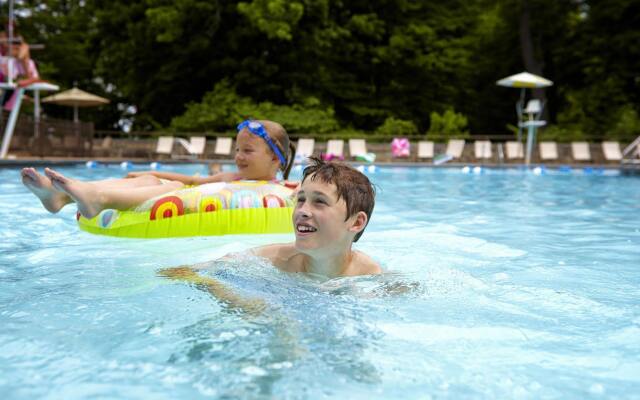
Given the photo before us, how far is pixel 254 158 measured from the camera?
17.6ft

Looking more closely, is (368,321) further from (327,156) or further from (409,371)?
(327,156)

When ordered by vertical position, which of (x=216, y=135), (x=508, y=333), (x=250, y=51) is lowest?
(x=508, y=333)

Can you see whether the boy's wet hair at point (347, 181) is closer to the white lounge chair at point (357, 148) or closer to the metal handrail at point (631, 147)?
the white lounge chair at point (357, 148)

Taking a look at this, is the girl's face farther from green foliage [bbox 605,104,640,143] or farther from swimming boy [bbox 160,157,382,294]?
green foliage [bbox 605,104,640,143]

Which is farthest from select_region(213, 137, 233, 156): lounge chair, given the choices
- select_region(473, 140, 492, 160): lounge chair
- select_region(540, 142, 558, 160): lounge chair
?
select_region(540, 142, 558, 160): lounge chair

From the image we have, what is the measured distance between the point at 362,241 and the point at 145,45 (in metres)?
20.2

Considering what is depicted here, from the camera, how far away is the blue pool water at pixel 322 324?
81.7 inches

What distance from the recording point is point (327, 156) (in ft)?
59.3

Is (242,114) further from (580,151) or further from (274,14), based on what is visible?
(580,151)

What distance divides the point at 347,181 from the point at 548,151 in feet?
57.9

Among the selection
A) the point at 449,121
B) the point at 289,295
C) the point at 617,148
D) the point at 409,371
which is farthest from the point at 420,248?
the point at 449,121

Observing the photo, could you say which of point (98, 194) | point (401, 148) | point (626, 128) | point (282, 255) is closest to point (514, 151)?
→ point (401, 148)

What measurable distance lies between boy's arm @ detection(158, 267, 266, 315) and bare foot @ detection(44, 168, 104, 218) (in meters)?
0.74

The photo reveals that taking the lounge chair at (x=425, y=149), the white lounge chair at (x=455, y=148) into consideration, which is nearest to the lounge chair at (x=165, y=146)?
the lounge chair at (x=425, y=149)
